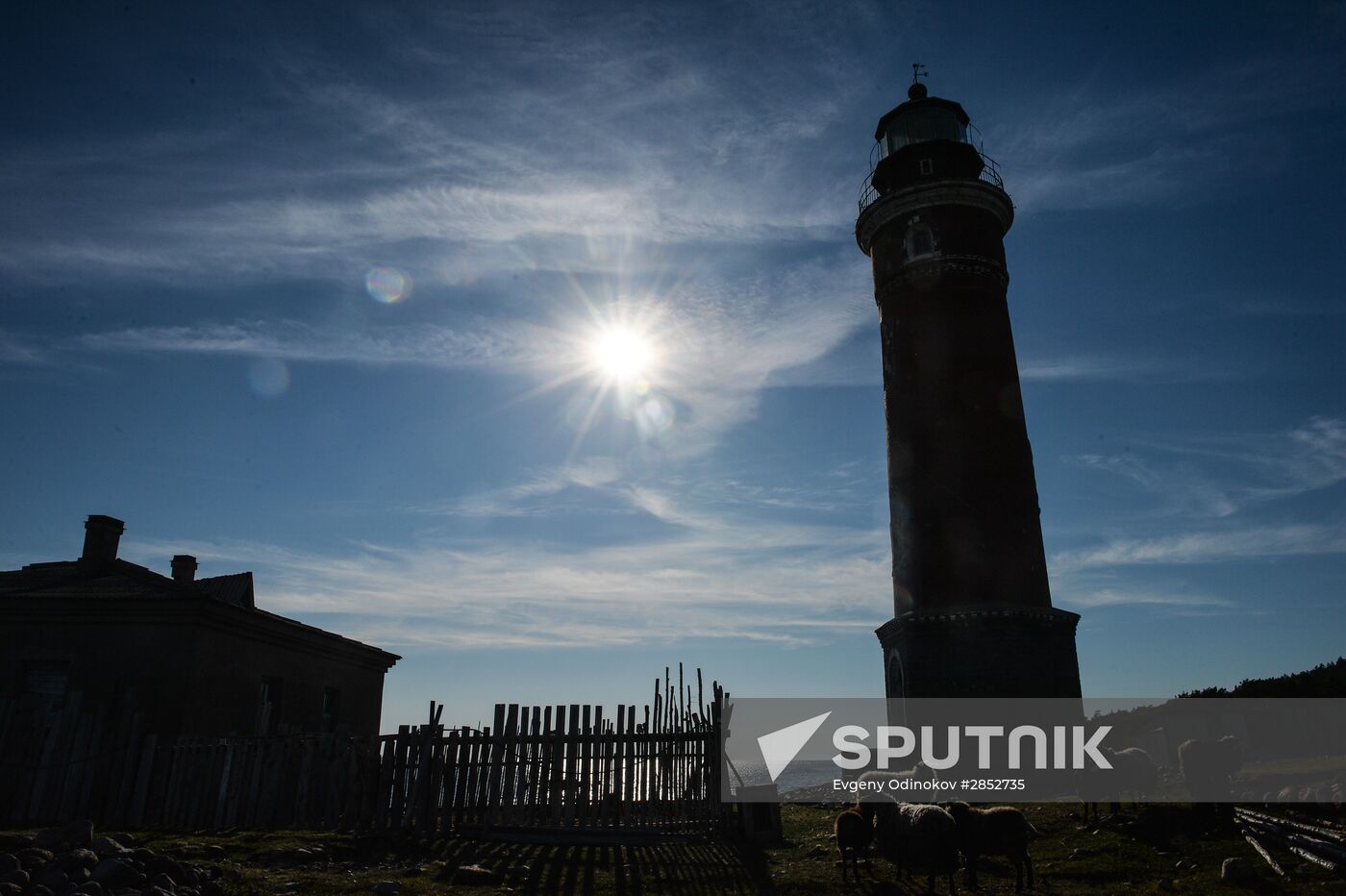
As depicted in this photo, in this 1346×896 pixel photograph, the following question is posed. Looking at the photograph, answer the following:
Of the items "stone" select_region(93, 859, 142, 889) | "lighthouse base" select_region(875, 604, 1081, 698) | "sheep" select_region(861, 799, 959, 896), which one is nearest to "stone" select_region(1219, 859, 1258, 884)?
"sheep" select_region(861, 799, 959, 896)

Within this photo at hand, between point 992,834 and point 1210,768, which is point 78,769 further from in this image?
point 1210,768

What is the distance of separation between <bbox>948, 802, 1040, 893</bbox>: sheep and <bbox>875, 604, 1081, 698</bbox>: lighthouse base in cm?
934

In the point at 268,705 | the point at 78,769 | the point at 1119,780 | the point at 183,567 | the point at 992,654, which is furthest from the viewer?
the point at 183,567

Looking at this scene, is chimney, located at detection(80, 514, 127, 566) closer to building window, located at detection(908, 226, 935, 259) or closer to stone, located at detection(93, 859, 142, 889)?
stone, located at detection(93, 859, 142, 889)

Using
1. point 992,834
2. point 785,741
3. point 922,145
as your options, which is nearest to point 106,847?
point 992,834

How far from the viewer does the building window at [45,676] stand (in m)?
19.0

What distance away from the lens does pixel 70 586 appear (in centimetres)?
2006

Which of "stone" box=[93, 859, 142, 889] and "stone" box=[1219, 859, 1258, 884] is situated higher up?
"stone" box=[93, 859, 142, 889]

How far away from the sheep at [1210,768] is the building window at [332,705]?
2123 centimetres

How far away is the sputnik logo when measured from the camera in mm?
20986

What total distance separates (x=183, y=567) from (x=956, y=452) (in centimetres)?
2198

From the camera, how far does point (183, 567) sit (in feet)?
77.7

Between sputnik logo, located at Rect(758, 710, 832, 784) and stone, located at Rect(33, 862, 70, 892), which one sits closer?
stone, located at Rect(33, 862, 70, 892)

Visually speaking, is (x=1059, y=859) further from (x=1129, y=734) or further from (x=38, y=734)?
(x=38, y=734)
